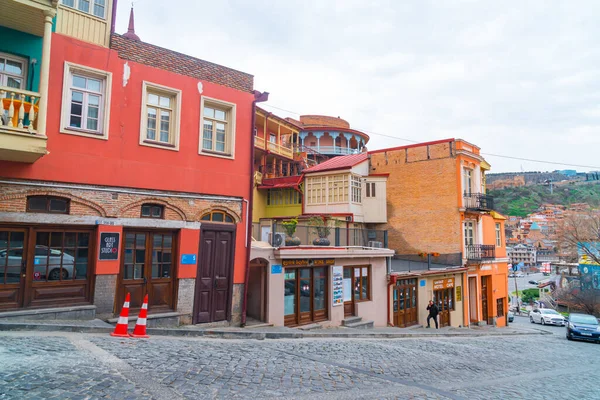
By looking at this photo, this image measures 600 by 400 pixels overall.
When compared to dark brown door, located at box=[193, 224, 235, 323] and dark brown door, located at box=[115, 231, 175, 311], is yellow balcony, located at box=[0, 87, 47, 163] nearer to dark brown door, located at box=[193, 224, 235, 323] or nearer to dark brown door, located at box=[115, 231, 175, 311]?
dark brown door, located at box=[115, 231, 175, 311]

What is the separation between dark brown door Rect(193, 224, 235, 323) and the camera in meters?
11.3

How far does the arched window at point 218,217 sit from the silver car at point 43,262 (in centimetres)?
356

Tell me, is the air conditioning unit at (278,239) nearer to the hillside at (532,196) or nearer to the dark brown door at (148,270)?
the dark brown door at (148,270)

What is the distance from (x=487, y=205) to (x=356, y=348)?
1920 centimetres

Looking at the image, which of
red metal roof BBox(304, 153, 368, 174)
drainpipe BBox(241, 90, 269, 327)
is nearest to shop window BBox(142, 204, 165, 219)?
drainpipe BBox(241, 90, 269, 327)

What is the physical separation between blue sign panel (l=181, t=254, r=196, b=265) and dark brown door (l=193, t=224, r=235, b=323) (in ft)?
0.66

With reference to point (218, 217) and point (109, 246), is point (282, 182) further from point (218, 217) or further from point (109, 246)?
point (109, 246)

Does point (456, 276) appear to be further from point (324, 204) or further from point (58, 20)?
point (58, 20)

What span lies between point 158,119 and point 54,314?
5.43 m

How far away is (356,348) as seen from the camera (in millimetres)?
10398

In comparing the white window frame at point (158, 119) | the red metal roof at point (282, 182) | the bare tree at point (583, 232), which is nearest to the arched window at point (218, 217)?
the white window frame at point (158, 119)

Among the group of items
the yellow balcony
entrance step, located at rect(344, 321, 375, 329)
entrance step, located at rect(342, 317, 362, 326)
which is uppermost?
the yellow balcony

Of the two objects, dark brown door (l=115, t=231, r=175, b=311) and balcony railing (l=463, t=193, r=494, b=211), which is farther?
balcony railing (l=463, t=193, r=494, b=211)

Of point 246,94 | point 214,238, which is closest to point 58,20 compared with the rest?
point 246,94
